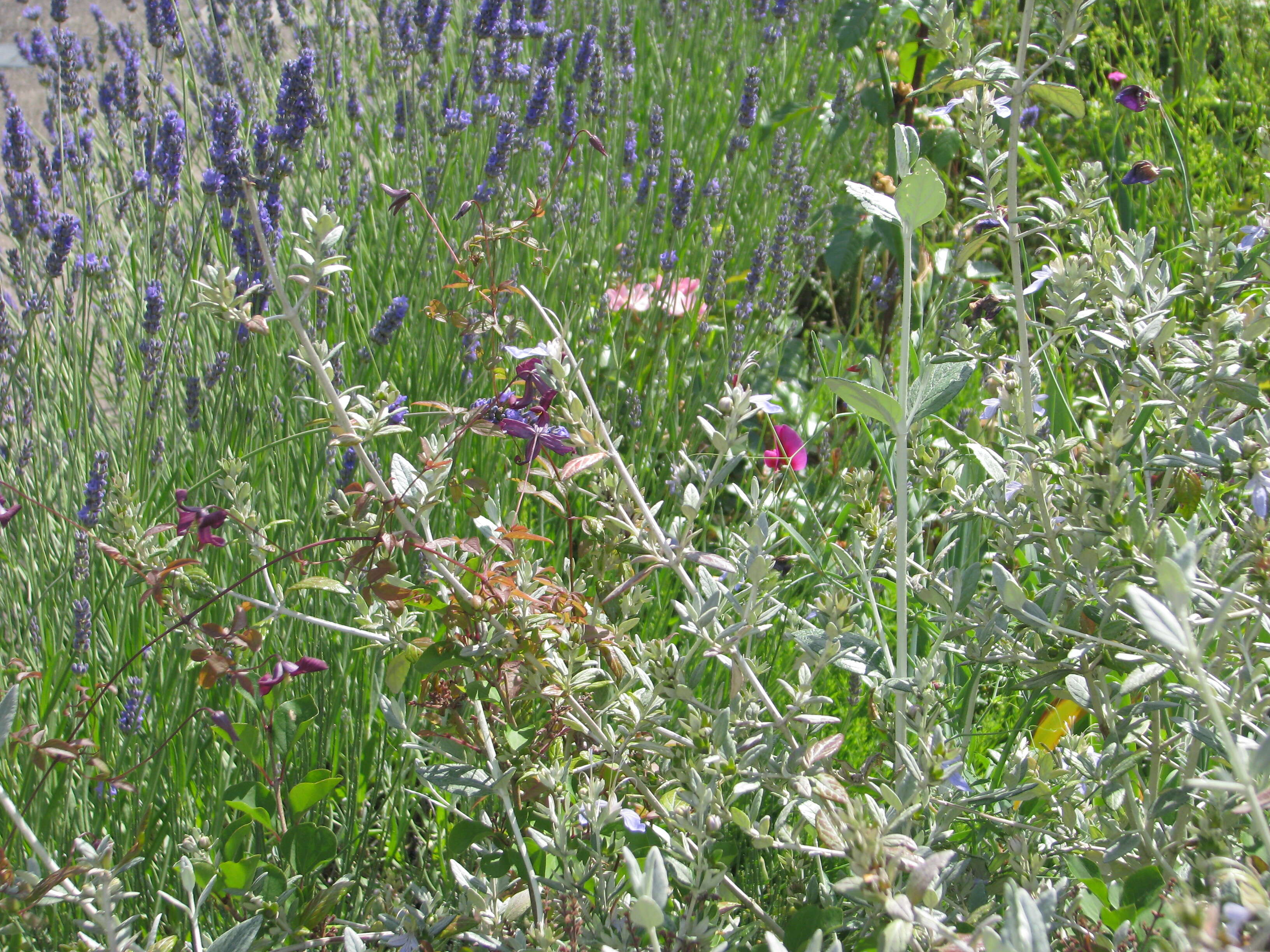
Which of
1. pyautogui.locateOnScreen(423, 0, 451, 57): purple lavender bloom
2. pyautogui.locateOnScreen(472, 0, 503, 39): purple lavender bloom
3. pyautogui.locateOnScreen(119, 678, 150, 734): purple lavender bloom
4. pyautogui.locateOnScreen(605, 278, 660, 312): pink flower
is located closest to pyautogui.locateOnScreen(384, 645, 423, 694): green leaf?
pyautogui.locateOnScreen(119, 678, 150, 734): purple lavender bloom

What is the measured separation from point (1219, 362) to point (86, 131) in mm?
2556

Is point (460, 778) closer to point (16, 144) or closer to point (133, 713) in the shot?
point (133, 713)

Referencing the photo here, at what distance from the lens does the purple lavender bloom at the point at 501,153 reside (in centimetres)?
195

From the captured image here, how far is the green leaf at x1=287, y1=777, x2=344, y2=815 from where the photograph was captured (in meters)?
1.00

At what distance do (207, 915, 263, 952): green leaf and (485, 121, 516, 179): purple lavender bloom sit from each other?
1481 mm

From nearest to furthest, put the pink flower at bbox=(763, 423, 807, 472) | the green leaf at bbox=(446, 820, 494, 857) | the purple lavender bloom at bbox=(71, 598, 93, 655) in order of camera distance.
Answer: the green leaf at bbox=(446, 820, 494, 857)
the purple lavender bloom at bbox=(71, 598, 93, 655)
the pink flower at bbox=(763, 423, 807, 472)

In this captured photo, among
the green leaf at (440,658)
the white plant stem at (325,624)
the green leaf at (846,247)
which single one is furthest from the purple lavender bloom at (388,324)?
the green leaf at (846,247)

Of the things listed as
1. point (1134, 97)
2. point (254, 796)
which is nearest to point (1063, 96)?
point (1134, 97)

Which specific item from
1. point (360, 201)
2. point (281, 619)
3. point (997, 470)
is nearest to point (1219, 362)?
point (997, 470)

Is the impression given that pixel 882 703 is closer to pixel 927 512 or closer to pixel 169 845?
pixel 927 512

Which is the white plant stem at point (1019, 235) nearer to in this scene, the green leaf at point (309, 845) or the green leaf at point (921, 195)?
the green leaf at point (921, 195)

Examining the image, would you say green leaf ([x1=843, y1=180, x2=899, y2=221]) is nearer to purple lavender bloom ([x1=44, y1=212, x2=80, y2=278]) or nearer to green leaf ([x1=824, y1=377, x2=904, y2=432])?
green leaf ([x1=824, y1=377, x2=904, y2=432])

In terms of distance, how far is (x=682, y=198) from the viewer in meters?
2.10

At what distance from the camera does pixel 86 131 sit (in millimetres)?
2449
